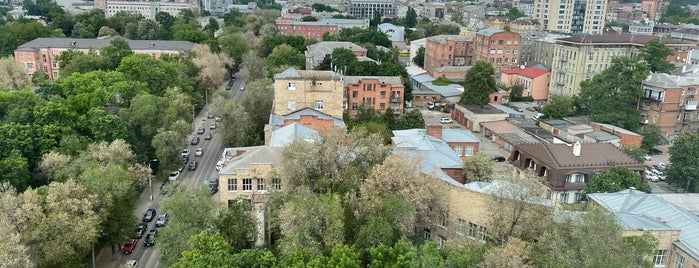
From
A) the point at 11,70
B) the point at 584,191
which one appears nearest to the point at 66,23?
the point at 11,70

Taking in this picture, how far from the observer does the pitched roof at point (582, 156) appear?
4428cm

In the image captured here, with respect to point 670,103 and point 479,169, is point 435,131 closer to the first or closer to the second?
point 479,169

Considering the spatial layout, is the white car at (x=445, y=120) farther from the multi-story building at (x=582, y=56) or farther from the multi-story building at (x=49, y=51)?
the multi-story building at (x=49, y=51)

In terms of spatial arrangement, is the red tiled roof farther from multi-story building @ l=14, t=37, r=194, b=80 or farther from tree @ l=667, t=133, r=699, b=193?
multi-story building @ l=14, t=37, r=194, b=80

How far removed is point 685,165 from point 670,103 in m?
20.6

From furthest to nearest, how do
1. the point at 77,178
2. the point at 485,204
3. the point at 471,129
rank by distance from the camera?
the point at 471,129 → the point at 77,178 → the point at 485,204

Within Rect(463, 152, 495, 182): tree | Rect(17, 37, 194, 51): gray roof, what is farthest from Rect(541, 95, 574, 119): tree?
Rect(17, 37, 194, 51): gray roof

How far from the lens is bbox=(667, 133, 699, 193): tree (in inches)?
1987

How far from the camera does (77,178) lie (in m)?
41.6

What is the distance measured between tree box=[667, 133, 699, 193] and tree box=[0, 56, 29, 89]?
79774 mm

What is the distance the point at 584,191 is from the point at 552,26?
A: 12452 cm

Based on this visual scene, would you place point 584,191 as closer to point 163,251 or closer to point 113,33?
point 163,251

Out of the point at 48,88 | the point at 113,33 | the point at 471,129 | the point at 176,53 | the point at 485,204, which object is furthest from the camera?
the point at 113,33

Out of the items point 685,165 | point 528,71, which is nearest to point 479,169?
point 685,165
